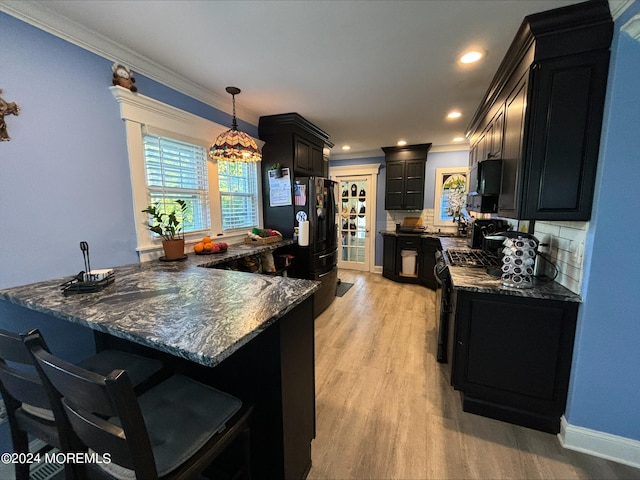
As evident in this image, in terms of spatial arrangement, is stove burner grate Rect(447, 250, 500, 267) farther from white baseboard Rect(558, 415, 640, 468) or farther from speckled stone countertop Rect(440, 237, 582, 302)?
white baseboard Rect(558, 415, 640, 468)

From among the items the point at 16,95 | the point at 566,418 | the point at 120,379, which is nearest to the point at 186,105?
the point at 16,95

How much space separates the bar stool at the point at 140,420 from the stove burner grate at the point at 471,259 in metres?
2.05

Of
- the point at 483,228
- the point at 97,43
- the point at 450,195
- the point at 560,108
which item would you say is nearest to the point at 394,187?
the point at 450,195

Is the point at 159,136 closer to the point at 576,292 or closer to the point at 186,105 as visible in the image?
the point at 186,105

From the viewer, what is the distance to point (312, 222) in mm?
3307

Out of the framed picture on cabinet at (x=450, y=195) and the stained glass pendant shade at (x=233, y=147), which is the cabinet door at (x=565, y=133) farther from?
the framed picture on cabinet at (x=450, y=195)

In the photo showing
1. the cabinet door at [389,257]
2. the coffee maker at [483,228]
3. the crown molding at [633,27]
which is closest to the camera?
the crown molding at [633,27]

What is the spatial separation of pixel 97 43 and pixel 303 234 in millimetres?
2326

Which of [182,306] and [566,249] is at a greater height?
[566,249]

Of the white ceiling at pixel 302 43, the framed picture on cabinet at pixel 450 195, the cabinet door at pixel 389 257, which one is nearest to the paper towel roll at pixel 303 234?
the white ceiling at pixel 302 43

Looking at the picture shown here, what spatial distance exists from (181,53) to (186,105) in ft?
1.84

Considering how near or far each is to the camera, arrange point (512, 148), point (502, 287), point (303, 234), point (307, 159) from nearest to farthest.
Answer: point (502, 287) < point (512, 148) < point (303, 234) < point (307, 159)

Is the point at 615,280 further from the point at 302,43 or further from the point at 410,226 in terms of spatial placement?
the point at 410,226

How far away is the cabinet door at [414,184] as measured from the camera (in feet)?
16.2
